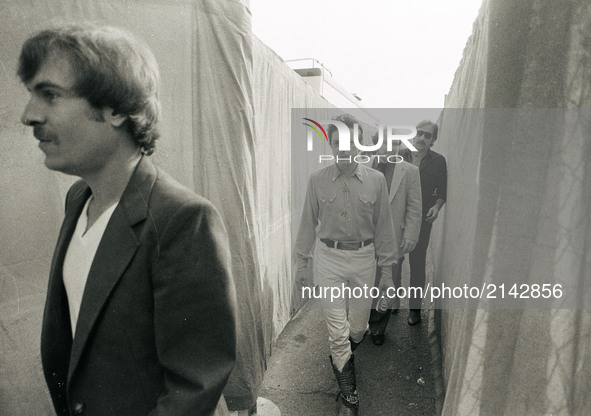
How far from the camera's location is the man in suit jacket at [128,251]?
0.89 metres

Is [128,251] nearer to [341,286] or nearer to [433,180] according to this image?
[341,286]

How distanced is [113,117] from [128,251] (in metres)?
0.32

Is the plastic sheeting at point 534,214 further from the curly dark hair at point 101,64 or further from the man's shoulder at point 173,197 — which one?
the curly dark hair at point 101,64

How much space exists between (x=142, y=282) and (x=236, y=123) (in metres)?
1.08

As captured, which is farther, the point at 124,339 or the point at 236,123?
the point at 236,123

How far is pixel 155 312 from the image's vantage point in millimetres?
897

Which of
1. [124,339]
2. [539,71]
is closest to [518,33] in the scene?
[539,71]

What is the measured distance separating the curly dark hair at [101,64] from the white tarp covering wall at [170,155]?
0.53 m

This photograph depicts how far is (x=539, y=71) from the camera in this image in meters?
1.30

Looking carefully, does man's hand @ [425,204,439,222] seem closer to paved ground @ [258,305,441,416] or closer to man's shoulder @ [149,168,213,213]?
paved ground @ [258,305,441,416]

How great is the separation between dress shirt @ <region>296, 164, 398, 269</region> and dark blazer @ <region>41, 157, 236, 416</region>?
6.34 feet

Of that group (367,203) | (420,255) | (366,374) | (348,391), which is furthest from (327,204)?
(420,255)

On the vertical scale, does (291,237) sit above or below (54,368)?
below

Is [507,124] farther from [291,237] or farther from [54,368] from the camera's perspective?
[291,237]
